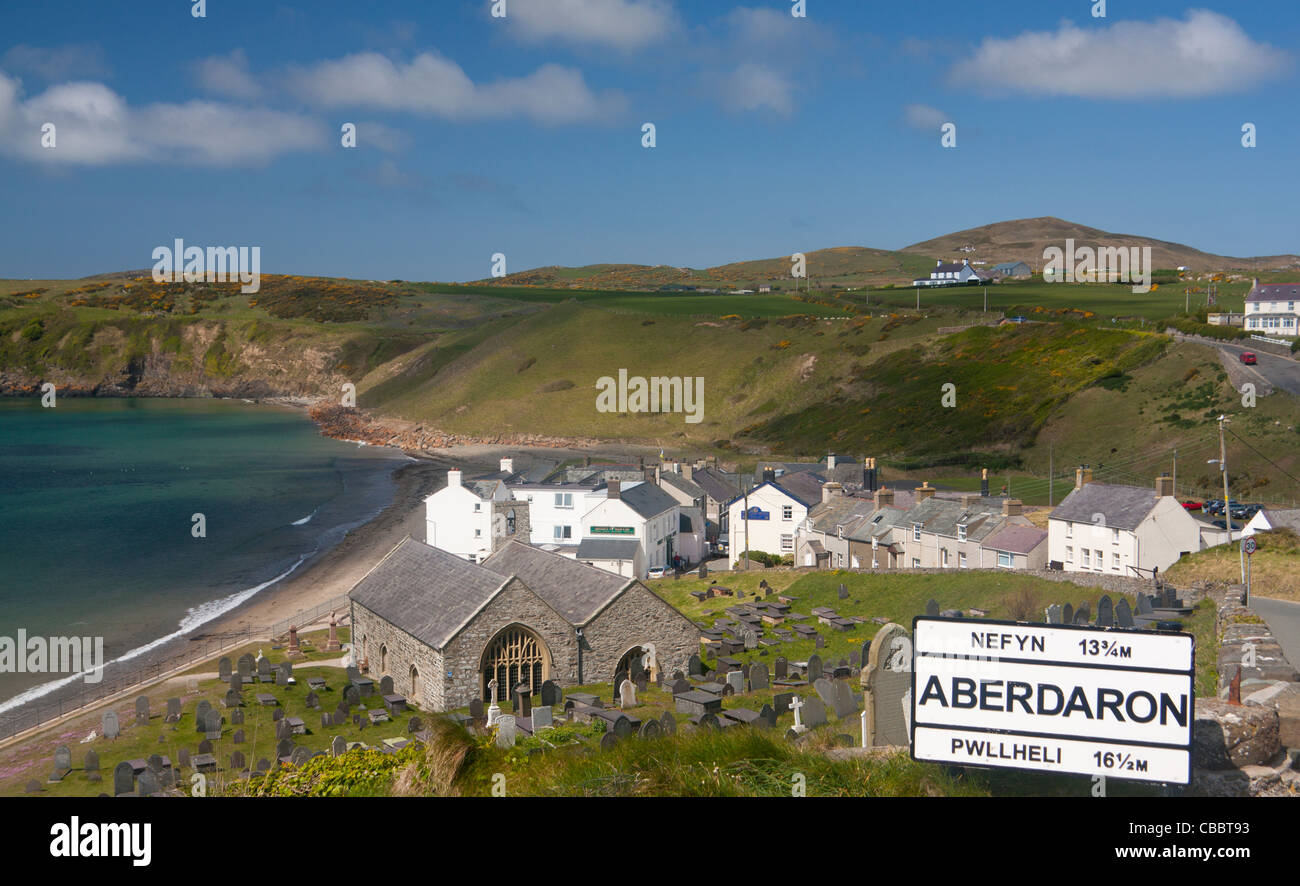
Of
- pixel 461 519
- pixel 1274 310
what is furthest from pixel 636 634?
pixel 1274 310

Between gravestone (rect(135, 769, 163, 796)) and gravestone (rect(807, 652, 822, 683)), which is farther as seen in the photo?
gravestone (rect(807, 652, 822, 683))

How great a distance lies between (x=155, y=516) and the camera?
3381 inches

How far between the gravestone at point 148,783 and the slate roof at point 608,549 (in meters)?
30.3

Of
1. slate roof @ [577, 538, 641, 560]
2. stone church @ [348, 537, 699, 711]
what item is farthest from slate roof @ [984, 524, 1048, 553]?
stone church @ [348, 537, 699, 711]

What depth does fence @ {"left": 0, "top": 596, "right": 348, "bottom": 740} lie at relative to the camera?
36.8 metres

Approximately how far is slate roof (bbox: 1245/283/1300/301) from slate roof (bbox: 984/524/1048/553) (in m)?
93.1

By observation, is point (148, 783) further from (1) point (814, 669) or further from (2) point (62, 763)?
(1) point (814, 669)

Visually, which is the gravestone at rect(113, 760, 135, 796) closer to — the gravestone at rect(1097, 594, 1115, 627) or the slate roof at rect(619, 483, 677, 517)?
the gravestone at rect(1097, 594, 1115, 627)

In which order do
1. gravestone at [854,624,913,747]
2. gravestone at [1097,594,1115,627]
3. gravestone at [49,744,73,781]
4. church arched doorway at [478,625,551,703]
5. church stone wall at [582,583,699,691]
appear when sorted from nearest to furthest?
gravestone at [854,624,913,747] → gravestone at [49,744,73,781] → gravestone at [1097,594,1115,627] → church arched doorway at [478,625,551,703] → church stone wall at [582,583,699,691]

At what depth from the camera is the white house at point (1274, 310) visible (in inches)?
4601

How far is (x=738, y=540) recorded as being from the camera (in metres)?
64.9

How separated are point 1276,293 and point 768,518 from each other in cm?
9373

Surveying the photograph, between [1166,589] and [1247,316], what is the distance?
105m
